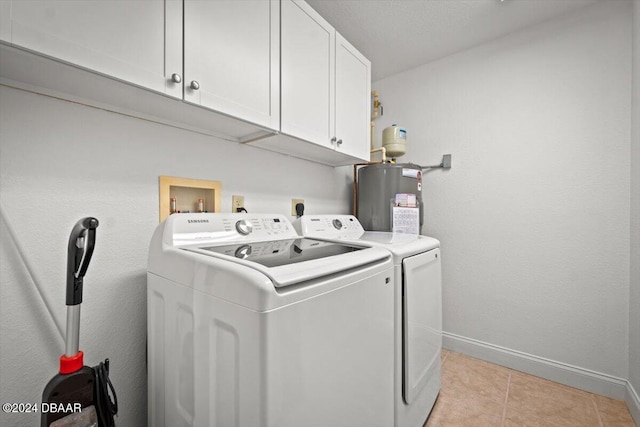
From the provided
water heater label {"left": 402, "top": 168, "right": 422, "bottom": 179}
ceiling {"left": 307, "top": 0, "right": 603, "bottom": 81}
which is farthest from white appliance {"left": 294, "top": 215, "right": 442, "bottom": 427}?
ceiling {"left": 307, "top": 0, "right": 603, "bottom": 81}

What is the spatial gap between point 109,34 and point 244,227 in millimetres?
777

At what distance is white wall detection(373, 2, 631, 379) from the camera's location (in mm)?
1579

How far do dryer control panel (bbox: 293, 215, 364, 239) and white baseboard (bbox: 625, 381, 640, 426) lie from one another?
173cm

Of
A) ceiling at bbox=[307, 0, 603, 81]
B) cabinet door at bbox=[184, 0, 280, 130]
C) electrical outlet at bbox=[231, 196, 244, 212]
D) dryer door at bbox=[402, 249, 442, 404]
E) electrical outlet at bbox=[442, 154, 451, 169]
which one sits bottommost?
dryer door at bbox=[402, 249, 442, 404]

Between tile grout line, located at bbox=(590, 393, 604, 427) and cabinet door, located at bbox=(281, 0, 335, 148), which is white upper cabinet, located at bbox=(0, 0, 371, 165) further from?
tile grout line, located at bbox=(590, 393, 604, 427)

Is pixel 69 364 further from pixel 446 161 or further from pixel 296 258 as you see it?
pixel 446 161

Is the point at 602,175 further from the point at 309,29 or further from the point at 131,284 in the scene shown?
the point at 131,284

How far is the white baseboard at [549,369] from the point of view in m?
1.55

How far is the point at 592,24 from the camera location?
163 centimetres

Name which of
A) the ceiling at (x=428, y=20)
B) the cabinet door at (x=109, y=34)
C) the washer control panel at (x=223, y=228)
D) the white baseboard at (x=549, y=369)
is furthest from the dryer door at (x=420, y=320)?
the ceiling at (x=428, y=20)

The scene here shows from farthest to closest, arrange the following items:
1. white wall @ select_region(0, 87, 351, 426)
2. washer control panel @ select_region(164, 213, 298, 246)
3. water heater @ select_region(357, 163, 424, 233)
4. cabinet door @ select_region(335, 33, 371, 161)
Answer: water heater @ select_region(357, 163, 424, 233) → cabinet door @ select_region(335, 33, 371, 161) → washer control panel @ select_region(164, 213, 298, 246) → white wall @ select_region(0, 87, 351, 426)

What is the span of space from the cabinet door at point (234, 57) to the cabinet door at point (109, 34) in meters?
0.05

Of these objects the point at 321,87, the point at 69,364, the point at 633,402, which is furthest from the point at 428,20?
the point at 633,402

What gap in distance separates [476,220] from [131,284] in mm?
2291
